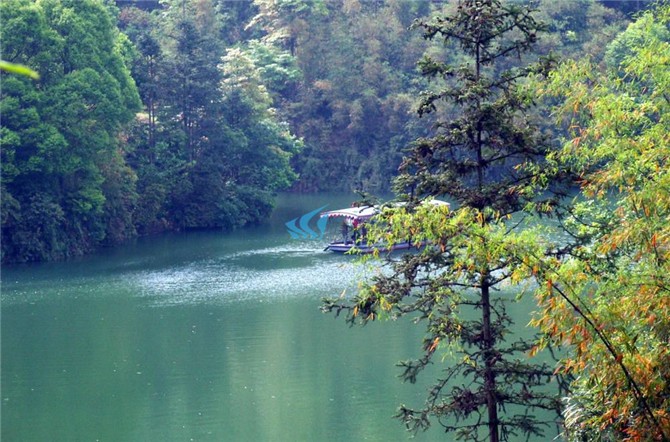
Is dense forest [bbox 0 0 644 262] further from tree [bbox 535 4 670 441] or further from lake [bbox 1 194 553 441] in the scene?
tree [bbox 535 4 670 441]

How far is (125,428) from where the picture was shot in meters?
14.5

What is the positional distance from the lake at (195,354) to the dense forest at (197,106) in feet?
7.06

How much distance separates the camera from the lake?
47.8 feet

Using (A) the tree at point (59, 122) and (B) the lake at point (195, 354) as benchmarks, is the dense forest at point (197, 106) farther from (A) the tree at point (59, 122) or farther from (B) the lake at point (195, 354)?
(B) the lake at point (195, 354)

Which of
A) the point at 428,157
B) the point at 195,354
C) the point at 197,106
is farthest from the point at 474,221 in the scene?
the point at 197,106

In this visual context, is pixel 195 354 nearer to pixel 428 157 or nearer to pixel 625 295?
pixel 428 157

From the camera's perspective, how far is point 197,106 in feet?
104

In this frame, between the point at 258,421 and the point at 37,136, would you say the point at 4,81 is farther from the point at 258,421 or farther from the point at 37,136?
the point at 258,421

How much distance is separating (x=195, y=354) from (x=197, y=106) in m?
14.8

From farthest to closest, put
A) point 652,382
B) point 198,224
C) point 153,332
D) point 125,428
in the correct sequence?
point 198,224 → point 153,332 → point 125,428 → point 652,382

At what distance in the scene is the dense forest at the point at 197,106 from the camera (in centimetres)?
2578

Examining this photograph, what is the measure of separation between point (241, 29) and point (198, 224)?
14.6m

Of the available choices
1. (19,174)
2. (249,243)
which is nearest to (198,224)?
(249,243)

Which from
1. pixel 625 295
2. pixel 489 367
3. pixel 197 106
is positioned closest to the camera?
pixel 625 295
